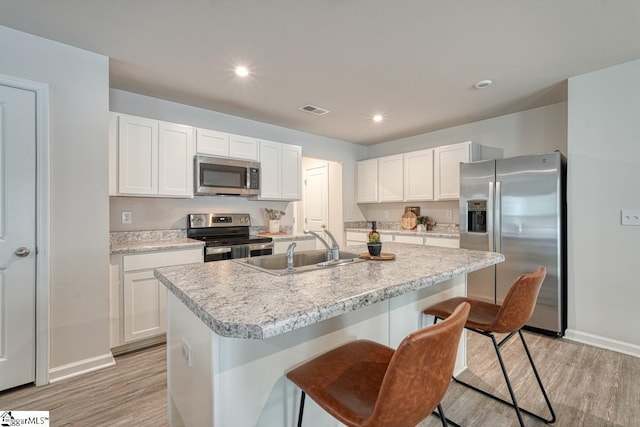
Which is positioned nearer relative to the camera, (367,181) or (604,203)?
(604,203)

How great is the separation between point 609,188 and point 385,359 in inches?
108

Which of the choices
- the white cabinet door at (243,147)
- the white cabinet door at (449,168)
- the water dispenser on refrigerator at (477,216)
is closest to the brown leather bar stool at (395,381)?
the water dispenser on refrigerator at (477,216)

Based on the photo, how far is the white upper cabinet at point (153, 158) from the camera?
2764 mm

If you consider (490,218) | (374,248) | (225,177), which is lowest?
(374,248)

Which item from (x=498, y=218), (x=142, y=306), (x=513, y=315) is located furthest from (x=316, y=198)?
(x=513, y=315)

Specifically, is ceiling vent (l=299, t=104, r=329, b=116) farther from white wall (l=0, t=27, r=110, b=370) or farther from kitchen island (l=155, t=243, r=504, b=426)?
kitchen island (l=155, t=243, r=504, b=426)

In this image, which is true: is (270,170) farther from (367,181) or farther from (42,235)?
(42,235)

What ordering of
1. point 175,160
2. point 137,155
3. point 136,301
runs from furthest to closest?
point 175,160, point 137,155, point 136,301

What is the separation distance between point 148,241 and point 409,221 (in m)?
3.57

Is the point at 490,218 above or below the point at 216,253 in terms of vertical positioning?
above

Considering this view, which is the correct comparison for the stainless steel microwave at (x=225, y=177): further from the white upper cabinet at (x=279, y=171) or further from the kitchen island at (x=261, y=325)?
the kitchen island at (x=261, y=325)

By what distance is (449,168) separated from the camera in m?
4.00

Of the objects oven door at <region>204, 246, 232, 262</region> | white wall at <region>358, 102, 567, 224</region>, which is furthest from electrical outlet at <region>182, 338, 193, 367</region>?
white wall at <region>358, 102, 567, 224</region>

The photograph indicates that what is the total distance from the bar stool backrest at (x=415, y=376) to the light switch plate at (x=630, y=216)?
266 cm
